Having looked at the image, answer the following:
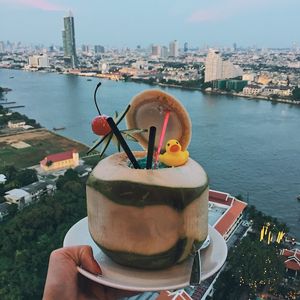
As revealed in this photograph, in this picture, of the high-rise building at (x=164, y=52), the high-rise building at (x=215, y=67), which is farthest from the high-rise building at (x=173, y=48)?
the high-rise building at (x=215, y=67)

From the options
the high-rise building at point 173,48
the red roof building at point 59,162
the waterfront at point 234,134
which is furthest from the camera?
the high-rise building at point 173,48

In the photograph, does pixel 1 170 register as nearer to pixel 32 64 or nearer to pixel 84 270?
pixel 84 270

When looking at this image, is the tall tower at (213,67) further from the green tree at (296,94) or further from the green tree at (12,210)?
the green tree at (12,210)

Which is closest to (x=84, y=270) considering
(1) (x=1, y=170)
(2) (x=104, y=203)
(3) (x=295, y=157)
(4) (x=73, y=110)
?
(2) (x=104, y=203)

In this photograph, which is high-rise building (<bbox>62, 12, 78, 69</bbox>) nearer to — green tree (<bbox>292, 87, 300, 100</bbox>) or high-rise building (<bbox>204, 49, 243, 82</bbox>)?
high-rise building (<bbox>204, 49, 243, 82</bbox>)

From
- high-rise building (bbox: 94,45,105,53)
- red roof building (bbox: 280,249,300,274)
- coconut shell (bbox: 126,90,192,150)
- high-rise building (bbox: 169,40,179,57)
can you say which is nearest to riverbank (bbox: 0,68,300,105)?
red roof building (bbox: 280,249,300,274)

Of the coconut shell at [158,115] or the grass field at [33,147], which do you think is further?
the grass field at [33,147]

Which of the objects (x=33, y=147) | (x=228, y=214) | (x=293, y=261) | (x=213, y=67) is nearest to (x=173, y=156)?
(x=293, y=261)

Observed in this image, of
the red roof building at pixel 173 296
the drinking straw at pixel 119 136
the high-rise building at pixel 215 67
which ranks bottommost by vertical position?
the red roof building at pixel 173 296
